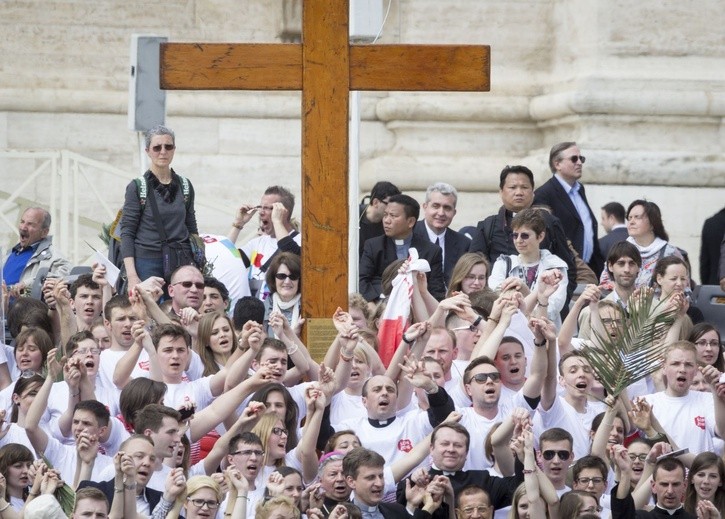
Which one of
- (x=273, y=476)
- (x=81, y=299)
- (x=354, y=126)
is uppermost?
(x=354, y=126)

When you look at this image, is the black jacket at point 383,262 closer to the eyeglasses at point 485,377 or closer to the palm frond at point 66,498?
the eyeglasses at point 485,377

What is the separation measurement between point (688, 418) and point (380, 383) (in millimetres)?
1769

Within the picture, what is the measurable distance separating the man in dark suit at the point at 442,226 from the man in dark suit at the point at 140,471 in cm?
388

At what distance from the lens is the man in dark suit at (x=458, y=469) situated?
12.0 metres

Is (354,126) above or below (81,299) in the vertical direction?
above

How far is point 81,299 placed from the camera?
556 inches

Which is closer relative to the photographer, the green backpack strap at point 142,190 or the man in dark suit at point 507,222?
the green backpack strap at point 142,190

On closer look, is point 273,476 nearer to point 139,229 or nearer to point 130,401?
point 130,401

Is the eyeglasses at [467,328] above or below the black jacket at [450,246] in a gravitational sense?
below

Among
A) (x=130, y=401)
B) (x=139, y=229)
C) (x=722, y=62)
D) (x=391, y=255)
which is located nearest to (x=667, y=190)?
(x=722, y=62)

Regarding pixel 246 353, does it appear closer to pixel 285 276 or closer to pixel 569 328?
pixel 285 276

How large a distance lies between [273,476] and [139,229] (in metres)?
3.13

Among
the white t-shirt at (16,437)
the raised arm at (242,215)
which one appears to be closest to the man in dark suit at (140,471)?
the white t-shirt at (16,437)

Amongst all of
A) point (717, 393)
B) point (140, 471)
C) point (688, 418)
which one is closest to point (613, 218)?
point (688, 418)
